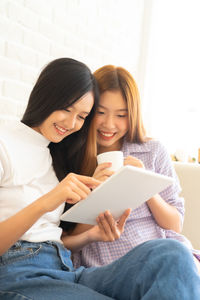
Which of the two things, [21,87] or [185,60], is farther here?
[185,60]

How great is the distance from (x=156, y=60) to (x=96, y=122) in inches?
74.8

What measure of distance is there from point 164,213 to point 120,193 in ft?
1.40

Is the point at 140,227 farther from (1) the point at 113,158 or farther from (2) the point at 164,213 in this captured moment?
(1) the point at 113,158

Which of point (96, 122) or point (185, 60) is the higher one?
point (185, 60)

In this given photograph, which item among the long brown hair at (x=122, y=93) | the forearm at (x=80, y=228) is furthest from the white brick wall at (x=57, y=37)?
the forearm at (x=80, y=228)

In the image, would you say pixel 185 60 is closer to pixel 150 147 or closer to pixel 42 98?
pixel 150 147

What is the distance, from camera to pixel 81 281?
1059 mm

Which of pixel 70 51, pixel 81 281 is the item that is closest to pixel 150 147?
pixel 81 281

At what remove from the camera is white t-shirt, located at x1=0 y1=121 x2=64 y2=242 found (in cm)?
108

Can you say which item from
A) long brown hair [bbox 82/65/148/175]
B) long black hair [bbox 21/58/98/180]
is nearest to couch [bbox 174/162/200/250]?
long brown hair [bbox 82/65/148/175]

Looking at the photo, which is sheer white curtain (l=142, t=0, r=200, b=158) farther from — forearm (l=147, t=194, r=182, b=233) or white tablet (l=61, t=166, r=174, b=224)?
white tablet (l=61, t=166, r=174, b=224)

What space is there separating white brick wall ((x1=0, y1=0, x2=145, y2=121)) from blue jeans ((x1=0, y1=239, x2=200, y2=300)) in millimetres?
1066

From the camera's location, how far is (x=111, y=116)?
1445 millimetres

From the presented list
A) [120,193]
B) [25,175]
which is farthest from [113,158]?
[25,175]
